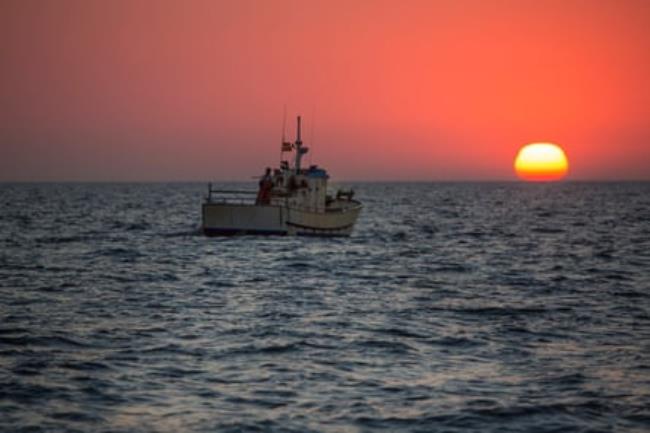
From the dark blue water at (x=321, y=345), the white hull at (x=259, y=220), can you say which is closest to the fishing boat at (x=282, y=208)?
the white hull at (x=259, y=220)

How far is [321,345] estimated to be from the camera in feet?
60.7

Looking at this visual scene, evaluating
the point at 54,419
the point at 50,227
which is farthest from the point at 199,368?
the point at 50,227

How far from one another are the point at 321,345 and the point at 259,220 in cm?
3052

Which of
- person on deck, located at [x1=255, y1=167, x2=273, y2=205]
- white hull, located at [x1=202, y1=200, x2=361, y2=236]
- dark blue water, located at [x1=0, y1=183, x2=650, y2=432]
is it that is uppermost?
person on deck, located at [x1=255, y1=167, x2=273, y2=205]

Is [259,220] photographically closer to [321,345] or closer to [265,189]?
[265,189]

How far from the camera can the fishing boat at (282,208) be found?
Result: 48.6m

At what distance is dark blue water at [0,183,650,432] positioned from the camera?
43.0 feet

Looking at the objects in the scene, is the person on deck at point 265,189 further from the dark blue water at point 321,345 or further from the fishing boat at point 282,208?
the dark blue water at point 321,345

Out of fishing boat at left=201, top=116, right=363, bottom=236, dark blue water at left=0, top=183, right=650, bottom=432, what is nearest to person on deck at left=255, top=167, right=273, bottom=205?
fishing boat at left=201, top=116, right=363, bottom=236

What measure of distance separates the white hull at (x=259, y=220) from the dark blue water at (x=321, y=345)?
26.9ft

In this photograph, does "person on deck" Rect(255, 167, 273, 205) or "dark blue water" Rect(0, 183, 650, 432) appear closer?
"dark blue water" Rect(0, 183, 650, 432)

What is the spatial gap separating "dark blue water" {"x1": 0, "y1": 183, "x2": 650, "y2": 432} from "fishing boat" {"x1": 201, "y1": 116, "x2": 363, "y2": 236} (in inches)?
329

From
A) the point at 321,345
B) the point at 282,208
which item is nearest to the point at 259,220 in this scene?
the point at 282,208

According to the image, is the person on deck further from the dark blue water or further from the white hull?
the dark blue water
